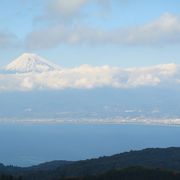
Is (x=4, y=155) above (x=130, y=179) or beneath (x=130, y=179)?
above

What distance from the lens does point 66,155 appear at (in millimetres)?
194000

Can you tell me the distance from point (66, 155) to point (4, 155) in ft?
73.4

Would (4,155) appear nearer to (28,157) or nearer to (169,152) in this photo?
(28,157)

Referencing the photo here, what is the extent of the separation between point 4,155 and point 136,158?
311 ft

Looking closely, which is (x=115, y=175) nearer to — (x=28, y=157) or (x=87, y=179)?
(x=87, y=179)

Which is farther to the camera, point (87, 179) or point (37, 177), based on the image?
point (37, 177)

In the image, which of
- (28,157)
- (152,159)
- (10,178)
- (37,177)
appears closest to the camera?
(10,178)

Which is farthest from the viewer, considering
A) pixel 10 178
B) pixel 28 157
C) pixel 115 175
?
pixel 28 157

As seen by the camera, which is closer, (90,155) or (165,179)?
(165,179)

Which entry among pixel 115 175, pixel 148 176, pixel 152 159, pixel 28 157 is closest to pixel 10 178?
pixel 115 175

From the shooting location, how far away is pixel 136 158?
4090 inches

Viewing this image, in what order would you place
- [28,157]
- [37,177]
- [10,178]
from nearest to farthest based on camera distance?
[10,178]
[37,177]
[28,157]

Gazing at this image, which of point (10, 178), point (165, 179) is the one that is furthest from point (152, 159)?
point (10, 178)

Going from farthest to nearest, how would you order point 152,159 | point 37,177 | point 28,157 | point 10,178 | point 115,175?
point 28,157, point 152,159, point 37,177, point 115,175, point 10,178
